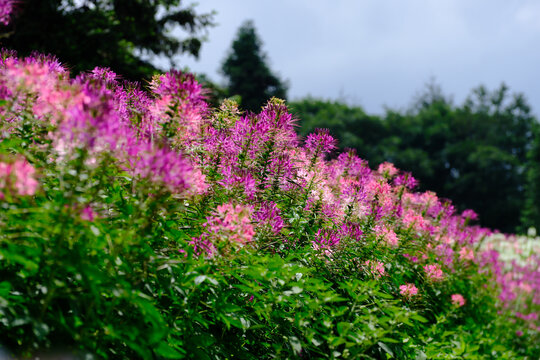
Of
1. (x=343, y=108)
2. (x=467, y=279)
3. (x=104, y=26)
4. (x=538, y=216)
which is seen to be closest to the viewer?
(x=467, y=279)

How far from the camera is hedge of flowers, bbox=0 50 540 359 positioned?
5.48 ft

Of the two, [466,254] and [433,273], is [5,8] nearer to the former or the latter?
[433,273]

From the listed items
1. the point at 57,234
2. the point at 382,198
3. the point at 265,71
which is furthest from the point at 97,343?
the point at 265,71

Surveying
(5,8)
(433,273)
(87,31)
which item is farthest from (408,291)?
(87,31)

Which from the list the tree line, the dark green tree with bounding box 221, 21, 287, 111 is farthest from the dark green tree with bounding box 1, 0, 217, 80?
the dark green tree with bounding box 221, 21, 287, 111

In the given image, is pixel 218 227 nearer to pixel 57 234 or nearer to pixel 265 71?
pixel 57 234

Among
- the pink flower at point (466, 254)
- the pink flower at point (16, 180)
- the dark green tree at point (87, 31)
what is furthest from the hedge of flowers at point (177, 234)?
the dark green tree at point (87, 31)

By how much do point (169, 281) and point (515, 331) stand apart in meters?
6.70

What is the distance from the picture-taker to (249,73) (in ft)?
124

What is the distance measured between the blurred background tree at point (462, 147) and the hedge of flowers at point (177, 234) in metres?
31.2

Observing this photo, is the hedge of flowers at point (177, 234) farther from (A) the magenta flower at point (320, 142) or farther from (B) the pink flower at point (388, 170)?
(B) the pink flower at point (388, 170)

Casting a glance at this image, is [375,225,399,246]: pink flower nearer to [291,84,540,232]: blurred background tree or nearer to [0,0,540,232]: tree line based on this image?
[0,0,540,232]: tree line

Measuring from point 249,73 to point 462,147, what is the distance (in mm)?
21234

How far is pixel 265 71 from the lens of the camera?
123ft
